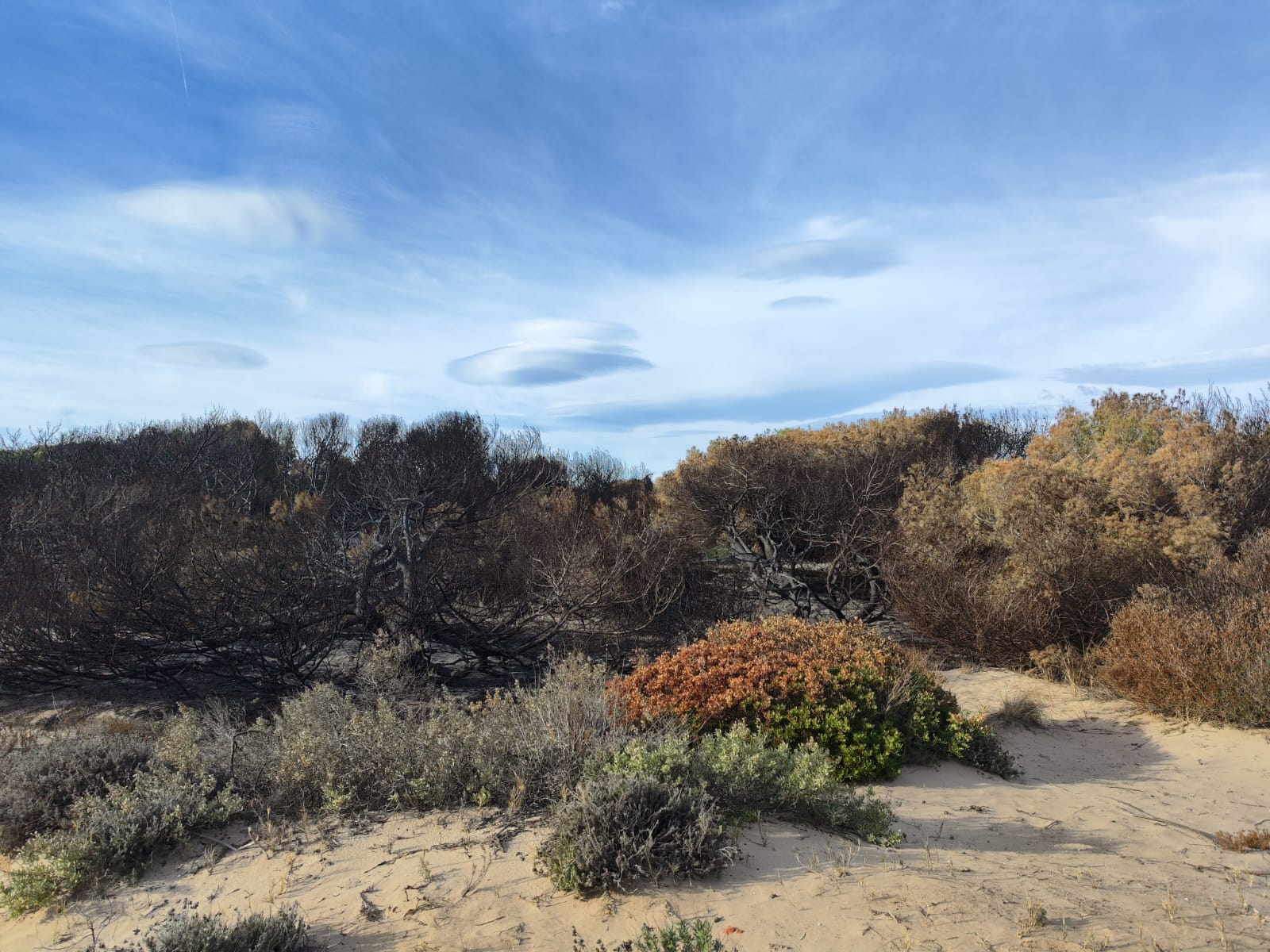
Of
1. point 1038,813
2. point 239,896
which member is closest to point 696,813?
point 239,896

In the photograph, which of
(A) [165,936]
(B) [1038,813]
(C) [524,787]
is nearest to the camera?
(A) [165,936]

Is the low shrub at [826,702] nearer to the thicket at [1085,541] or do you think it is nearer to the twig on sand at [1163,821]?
the twig on sand at [1163,821]

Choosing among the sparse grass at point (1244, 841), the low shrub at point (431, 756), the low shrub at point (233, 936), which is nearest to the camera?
the low shrub at point (233, 936)

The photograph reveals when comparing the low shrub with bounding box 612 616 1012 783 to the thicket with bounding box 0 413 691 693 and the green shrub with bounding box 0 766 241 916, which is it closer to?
the green shrub with bounding box 0 766 241 916

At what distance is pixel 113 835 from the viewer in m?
4.04

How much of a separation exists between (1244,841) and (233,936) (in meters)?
5.43

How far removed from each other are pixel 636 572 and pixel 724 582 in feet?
7.01

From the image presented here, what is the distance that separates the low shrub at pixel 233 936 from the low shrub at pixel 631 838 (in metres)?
1.02

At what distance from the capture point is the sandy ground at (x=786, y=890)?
123 inches

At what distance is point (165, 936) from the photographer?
3047 mm

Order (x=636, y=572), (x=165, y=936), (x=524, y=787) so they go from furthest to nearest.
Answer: (x=636, y=572) < (x=524, y=787) < (x=165, y=936)

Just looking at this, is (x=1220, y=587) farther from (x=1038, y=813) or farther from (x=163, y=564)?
(x=163, y=564)

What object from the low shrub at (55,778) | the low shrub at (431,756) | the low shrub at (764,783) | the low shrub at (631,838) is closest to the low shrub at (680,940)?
the low shrub at (631,838)

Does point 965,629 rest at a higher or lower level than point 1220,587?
lower
